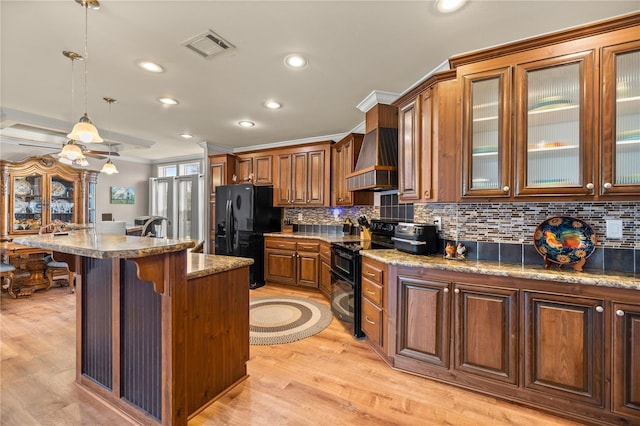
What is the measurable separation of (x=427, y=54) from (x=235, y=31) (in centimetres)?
150

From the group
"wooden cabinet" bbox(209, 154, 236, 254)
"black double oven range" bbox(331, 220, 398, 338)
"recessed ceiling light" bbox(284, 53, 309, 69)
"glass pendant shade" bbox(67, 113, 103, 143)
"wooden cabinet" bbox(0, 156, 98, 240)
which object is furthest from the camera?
"wooden cabinet" bbox(209, 154, 236, 254)

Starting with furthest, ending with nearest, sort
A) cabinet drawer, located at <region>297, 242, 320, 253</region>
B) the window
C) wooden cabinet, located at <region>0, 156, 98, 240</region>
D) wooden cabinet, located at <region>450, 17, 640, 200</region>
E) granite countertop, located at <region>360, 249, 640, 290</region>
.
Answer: the window < wooden cabinet, located at <region>0, 156, 98, 240</region> < cabinet drawer, located at <region>297, 242, 320, 253</region> < wooden cabinet, located at <region>450, 17, 640, 200</region> < granite countertop, located at <region>360, 249, 640, 290</region>

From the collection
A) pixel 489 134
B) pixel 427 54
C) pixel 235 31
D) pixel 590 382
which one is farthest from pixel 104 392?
pixel 427 54

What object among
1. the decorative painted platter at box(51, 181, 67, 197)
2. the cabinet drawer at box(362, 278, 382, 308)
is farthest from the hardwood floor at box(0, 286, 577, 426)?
the decorative painted platter at box(51, 181, 67, 197)

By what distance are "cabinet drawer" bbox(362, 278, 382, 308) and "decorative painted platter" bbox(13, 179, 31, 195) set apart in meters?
5.64

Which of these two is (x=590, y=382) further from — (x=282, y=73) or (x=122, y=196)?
(x=122, y=196)

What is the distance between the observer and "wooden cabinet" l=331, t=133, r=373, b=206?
3912mm

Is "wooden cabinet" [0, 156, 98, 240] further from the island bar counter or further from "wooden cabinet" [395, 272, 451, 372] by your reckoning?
"wooden cabinet" [395, 272, 451, 372]

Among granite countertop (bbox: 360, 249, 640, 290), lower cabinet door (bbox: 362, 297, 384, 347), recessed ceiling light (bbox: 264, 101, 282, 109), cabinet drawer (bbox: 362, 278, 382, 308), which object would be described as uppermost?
recessed ceiling light (bbox: 264, 101, 282, 109)

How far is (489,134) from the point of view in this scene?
210cm

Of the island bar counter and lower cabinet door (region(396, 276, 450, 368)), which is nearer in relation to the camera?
the island bar counter

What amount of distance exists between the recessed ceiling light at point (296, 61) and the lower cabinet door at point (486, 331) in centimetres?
214

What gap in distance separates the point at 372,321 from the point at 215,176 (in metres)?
3.94

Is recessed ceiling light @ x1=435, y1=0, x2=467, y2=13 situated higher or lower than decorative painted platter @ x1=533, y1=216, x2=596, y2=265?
higher
